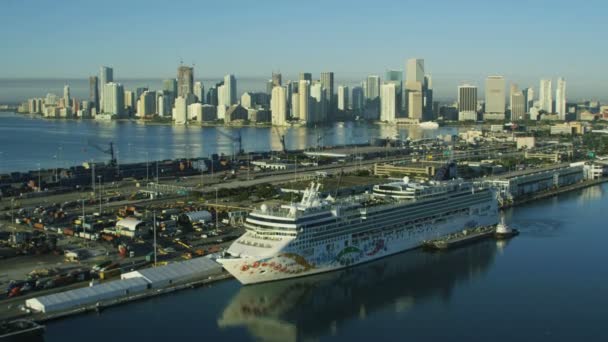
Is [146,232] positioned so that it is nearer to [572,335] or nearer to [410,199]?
[410,199]

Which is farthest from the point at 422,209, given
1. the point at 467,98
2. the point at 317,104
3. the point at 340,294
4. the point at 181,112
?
the point at 467,98

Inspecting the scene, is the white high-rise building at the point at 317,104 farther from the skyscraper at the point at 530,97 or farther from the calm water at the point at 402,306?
the calm water at the point at 402,306

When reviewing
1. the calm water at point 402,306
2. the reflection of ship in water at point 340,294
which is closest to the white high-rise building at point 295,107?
the calm water at point 402,306

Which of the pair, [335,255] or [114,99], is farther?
[114,99]

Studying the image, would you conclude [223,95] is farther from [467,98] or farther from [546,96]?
[546,96]

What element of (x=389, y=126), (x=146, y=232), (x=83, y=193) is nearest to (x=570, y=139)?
(x=389, y=126)

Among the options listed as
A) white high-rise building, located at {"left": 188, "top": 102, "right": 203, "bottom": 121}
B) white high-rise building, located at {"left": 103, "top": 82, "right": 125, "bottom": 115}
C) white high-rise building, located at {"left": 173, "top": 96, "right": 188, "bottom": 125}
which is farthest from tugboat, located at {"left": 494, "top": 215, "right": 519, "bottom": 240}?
white high-rise building, located at {"left": 103, "top": 82, "right": 125, "bottom": 115}
